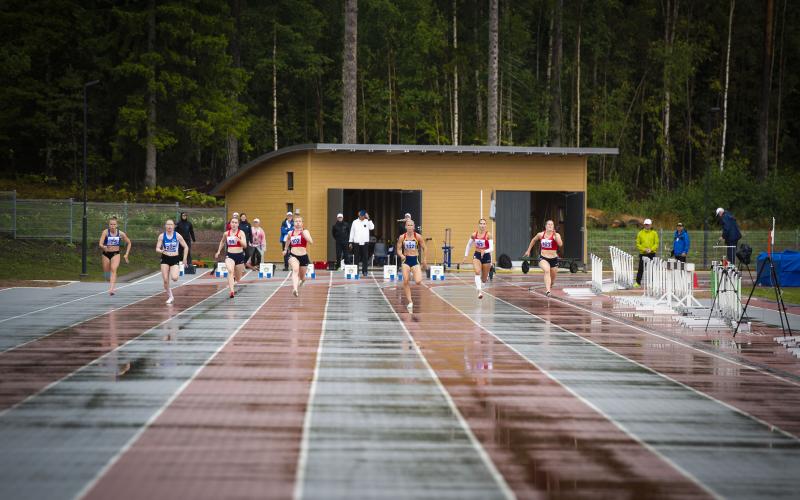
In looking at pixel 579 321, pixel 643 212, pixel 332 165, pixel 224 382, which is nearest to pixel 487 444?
pixel 224 382

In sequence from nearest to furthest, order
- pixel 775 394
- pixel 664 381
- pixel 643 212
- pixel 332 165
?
pixel 775 394, pixel 664 381, pixel 332 165, pixel 643 212

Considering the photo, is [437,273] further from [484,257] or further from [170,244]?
[170,244]

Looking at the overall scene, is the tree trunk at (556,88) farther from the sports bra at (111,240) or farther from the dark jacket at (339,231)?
the sports bra at (111,240)

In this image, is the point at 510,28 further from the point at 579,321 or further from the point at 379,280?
the point at 579,321

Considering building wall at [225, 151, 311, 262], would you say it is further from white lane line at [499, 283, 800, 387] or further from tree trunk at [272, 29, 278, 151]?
tree trunk at [272, 29, 278, 151]

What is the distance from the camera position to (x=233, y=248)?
86.4 feet

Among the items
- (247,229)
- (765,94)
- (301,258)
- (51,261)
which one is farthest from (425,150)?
(765,94)

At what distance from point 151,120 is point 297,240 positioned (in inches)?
1256

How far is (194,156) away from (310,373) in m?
59.4

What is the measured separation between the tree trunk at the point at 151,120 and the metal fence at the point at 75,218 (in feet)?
14.2

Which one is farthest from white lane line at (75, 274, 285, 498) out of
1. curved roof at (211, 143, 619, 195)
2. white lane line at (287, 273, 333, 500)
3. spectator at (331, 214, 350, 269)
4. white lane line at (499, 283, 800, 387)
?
curved roof at (211, 143, 619, 195)

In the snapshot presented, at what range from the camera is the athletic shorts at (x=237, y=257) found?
87.0 ft

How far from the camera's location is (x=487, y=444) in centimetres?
954

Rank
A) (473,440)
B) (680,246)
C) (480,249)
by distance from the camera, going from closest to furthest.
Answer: (473,440) < (480,249) < (680,246)
